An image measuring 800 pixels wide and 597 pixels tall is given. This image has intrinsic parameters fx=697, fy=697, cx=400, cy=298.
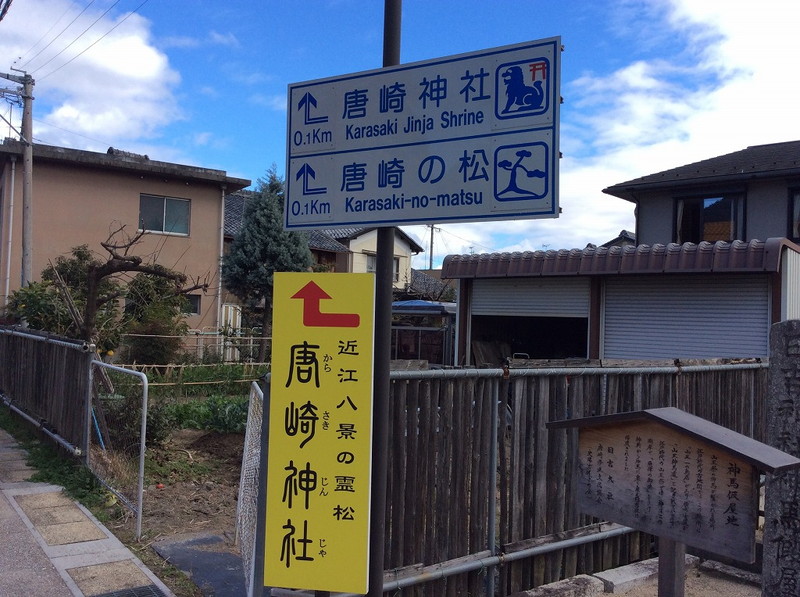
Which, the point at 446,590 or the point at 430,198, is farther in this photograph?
the point at 446,590

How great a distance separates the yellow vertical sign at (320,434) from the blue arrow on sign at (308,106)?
780 millimetres

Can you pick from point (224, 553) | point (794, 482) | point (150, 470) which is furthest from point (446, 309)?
point (794, 482)

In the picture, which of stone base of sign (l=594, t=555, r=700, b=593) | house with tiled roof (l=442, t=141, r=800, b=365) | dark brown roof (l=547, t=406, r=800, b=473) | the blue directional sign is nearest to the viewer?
dark brown roof (l=547, t=406, r=800, b=473)

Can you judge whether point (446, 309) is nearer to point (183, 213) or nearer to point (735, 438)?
point (183, 213)

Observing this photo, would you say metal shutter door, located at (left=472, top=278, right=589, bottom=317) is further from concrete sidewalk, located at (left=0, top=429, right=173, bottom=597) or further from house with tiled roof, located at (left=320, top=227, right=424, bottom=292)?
house with tiled roof, located at (left=320, top=227, right=424, bottom=292)

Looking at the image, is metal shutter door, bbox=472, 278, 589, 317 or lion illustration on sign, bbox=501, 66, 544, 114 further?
metal shutter door, bbox=472, 278, 589, 317

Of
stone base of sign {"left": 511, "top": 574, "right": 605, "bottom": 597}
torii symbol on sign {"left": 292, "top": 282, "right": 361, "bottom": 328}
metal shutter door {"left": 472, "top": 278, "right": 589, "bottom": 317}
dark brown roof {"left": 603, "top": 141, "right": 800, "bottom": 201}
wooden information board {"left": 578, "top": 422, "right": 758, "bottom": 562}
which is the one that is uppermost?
dark brown roof {"left": 603, "top": 141, "right": 800, "bottom": 201}

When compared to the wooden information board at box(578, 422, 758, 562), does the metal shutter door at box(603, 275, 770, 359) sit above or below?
above

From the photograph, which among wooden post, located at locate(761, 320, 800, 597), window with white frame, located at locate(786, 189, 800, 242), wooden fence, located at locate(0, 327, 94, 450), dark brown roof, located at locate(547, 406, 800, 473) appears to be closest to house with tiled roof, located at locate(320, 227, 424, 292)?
window with white frame, located at locate(786, 189, 800, 242)

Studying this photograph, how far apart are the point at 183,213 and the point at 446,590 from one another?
19.8 meters

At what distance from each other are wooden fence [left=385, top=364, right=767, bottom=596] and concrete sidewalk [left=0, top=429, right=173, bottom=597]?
6.10 feet

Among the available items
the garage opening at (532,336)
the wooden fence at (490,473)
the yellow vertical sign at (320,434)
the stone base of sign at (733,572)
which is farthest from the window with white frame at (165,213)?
the yellow vertical sign at (320,434)

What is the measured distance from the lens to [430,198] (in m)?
3.06

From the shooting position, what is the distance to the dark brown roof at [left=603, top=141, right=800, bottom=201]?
18.2m
